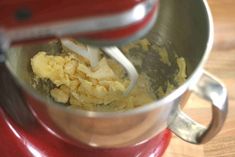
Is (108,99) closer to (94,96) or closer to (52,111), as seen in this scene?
(94,96)

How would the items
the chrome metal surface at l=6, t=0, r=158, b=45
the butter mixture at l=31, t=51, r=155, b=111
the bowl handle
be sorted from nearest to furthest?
the chrome metal surface at l=6, t=0, r=158, b=45 < the bowl handle < the butter mixture at l=31, t=51, r=155, b=111

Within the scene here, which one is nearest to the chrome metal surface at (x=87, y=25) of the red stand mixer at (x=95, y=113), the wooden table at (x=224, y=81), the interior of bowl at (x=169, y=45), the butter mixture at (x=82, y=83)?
the red stand mixer at (x=95, y=113)

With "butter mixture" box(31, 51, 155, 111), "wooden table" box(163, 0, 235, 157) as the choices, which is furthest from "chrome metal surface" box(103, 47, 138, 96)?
"wooden table" box(163, 0, 235, 157)

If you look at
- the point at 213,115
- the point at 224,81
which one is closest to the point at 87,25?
the point at 213,115

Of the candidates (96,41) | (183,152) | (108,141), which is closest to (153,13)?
(96,41)

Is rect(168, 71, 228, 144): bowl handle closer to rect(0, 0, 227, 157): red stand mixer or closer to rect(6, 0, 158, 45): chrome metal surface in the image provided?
rect(0, 0, 227, 157): red stand mixer

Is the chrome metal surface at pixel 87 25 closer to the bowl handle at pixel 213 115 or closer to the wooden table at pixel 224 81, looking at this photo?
the bowl handle at pixel 213 115
